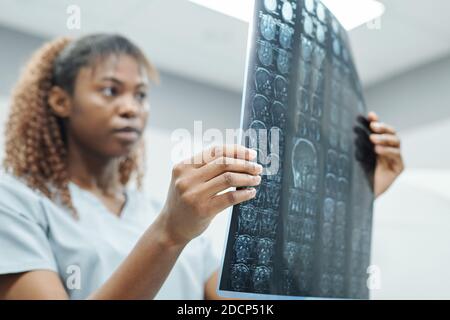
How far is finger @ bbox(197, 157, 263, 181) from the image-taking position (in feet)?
1.39

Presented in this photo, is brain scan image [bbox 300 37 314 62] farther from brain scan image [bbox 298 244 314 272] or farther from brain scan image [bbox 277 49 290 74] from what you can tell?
brain scan image [bbox 298 244 314 272]

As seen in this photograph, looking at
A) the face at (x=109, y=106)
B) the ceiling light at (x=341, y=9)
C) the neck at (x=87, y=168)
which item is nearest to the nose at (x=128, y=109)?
the face at (x=109, y=106)

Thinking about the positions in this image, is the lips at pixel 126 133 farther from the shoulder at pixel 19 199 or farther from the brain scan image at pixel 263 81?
the brain scan image at pixel 263 81

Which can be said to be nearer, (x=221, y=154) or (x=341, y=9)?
(x=221, y=154)

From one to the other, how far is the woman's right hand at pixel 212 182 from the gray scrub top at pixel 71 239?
31 centimetres

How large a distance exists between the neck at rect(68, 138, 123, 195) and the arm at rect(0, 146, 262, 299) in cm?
34

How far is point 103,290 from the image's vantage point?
1.76 feet

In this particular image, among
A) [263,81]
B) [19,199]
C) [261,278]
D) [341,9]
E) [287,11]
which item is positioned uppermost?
[341,9]

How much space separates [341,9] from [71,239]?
620mm

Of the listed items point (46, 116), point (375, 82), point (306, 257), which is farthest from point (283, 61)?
point (375, 82)

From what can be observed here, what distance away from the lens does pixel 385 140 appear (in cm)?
79

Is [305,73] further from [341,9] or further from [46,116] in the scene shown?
[46,116]

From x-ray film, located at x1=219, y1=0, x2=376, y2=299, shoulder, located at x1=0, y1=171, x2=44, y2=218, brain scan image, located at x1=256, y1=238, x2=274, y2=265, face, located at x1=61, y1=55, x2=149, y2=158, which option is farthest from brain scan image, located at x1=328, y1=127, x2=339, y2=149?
shoulder, located at x1=0, y1=171, x2=44, y2=218

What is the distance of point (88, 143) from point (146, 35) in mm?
858
